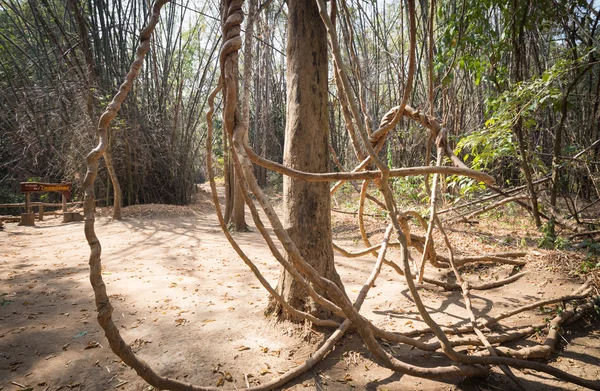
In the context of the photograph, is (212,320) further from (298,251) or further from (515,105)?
(515,105)

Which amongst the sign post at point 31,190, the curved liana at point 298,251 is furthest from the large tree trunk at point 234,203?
the curved liana at point 298,251

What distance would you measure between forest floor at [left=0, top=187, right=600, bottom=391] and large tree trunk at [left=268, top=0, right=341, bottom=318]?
1.18ft

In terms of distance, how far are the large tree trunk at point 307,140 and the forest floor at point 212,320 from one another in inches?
14.2

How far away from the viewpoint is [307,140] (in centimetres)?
167

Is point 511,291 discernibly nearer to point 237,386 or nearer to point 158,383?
point 237,386

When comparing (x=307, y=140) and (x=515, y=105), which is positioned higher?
(x=515, y=105)

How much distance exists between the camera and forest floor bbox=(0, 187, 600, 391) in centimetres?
138

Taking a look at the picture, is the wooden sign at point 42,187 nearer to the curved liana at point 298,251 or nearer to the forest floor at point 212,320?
A: the forest floor at point 212,320

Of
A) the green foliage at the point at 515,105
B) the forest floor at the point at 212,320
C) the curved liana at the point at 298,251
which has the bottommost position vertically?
the forest floor at the point at 212,320

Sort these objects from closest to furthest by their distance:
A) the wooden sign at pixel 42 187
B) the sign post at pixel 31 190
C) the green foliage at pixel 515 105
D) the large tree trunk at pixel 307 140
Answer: the large tree trunk at pixel 307 140 < the green foliage at pixel 515 105 < the sign post at pixel 31 190 < the wooden sign at pixel 42 187

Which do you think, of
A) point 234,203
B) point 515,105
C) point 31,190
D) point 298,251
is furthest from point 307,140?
point 31,190

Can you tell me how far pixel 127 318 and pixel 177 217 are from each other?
5210 millimetres

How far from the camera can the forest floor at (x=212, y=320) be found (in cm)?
138

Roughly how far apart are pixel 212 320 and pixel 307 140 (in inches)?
46.9
